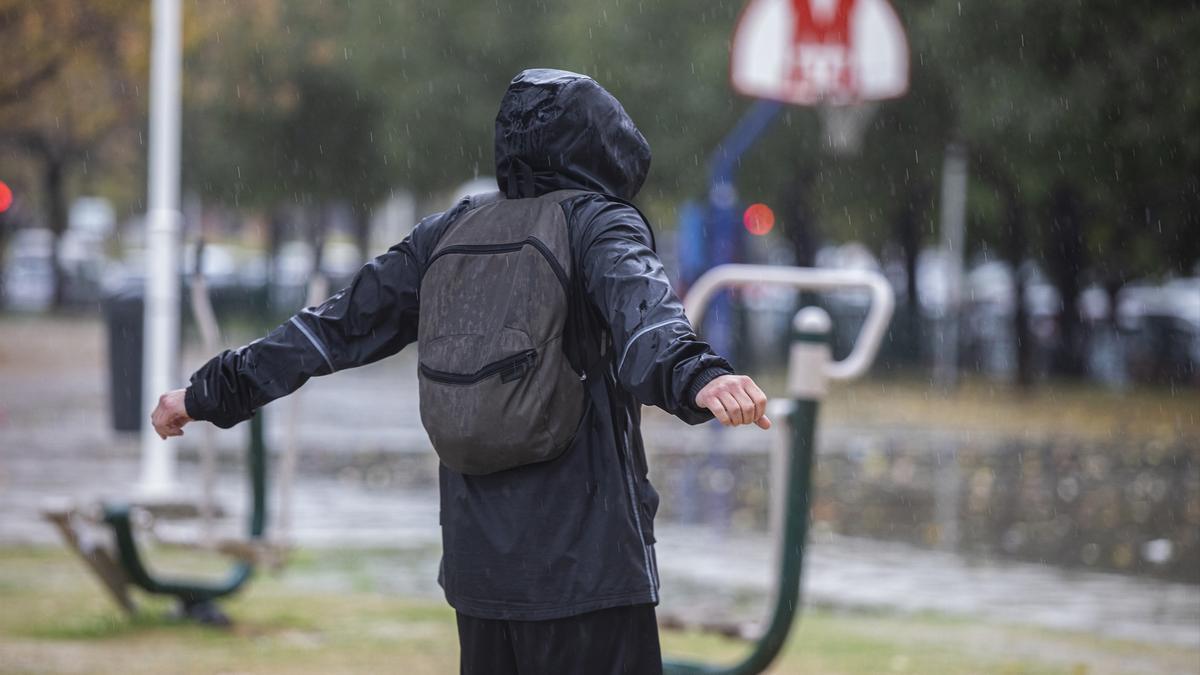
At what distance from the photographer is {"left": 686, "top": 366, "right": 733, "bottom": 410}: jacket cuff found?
10.4ft

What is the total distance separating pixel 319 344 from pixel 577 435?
0.64 meters

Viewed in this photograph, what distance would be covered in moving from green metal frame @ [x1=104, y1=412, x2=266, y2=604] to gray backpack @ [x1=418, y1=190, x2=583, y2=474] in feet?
10.7

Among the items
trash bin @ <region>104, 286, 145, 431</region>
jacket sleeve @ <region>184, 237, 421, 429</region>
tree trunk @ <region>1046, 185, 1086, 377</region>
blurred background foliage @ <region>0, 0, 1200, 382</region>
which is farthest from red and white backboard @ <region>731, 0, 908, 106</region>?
jacket sleeve @ <region>184, 237, 421, 429</region>

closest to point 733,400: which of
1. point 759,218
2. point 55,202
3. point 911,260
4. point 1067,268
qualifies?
point 1067,268

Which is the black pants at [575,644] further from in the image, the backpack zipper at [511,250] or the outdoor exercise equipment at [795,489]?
the outdoor exercise equipment at [795,489]

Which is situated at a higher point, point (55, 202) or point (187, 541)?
point (55, 202)

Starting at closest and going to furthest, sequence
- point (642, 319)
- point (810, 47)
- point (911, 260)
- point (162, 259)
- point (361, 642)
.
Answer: point (642, 319), point (361, 642), point (162, 259), point (810, 47), point (911, 260)

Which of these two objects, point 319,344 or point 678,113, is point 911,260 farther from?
point 319,344

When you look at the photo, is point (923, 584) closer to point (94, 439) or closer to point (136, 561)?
point (136, 561)

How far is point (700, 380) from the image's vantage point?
10.4 ft

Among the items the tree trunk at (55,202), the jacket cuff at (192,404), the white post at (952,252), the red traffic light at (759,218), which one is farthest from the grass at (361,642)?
the tree trunk at (55,202)

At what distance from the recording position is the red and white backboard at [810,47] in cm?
1905

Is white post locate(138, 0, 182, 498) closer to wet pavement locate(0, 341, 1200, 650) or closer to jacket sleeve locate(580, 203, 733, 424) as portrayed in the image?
wet pavement locate(0, 341, 1200, 650)

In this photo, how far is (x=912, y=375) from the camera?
102 ft
